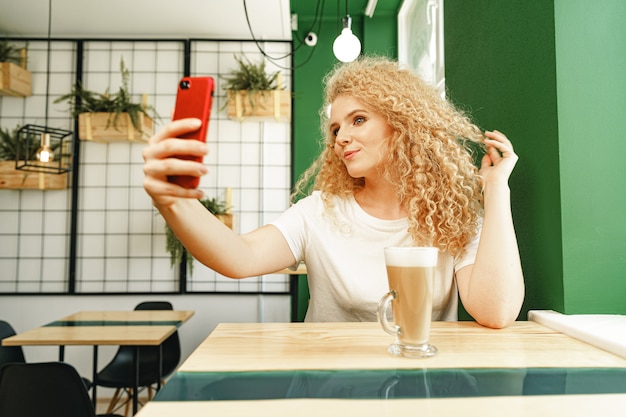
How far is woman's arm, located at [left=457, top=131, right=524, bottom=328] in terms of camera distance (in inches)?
39.7

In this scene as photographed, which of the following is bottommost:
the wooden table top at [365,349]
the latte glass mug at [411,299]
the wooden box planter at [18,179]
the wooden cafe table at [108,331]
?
the wooden cafe table at [108,331]

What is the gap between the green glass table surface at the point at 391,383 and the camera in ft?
1.88

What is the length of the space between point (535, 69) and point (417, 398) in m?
1.04

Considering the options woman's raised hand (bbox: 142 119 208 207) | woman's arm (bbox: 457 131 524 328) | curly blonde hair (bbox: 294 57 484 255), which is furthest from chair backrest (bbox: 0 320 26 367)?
woman's arm (bbox: 457 131 524 328)

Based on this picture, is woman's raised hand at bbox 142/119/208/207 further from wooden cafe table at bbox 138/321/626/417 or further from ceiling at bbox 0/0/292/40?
ceiling at bbox 0/0/292/40

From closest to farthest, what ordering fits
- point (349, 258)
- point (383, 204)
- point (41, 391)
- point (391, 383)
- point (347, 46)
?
point (391, 383), point (349, 258), point (383, 204), point (41, 391), point (347, 46)

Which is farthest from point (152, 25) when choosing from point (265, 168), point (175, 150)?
point (175, 150)

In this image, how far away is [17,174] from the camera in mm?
3707

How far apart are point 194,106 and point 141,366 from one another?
2.95 meters

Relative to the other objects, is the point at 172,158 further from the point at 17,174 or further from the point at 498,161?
the point at 17,174

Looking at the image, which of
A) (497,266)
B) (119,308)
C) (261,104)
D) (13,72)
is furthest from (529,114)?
(13,72)

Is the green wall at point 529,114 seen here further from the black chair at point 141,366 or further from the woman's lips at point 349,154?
the black chair at point 141,366

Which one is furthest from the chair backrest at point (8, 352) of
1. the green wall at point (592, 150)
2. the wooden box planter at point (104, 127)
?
the green wall at point (592, 150)

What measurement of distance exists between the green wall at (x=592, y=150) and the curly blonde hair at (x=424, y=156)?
283 mm
